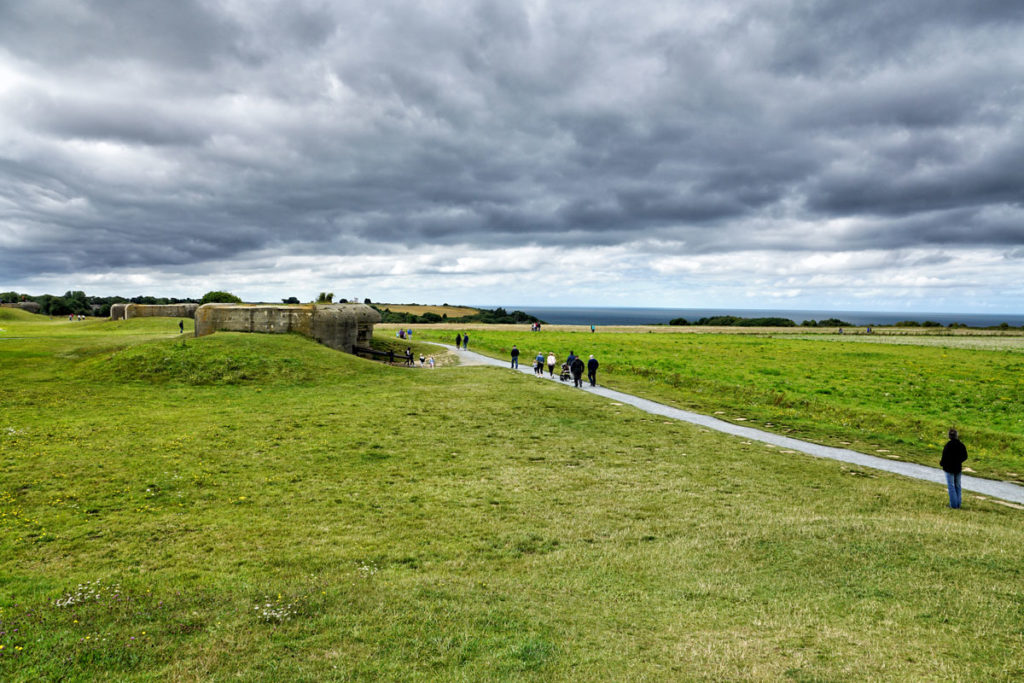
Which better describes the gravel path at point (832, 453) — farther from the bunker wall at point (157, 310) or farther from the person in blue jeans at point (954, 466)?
the bunker wall at point (157, 310)

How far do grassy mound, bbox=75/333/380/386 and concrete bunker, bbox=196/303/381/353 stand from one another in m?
3.62

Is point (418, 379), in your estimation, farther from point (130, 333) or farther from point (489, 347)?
point (130, 333)

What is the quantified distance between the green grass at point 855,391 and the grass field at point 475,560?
6756 millimetres

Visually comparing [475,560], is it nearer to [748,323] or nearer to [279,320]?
[279,320]

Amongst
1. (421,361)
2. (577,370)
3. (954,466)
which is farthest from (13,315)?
(954,466)

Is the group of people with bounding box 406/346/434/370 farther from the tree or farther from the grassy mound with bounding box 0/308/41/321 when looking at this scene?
the grassy mound with bounding box 0/308/41/321

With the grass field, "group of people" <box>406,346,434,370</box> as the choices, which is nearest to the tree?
"group of people" <box>406,346,434,370</box>

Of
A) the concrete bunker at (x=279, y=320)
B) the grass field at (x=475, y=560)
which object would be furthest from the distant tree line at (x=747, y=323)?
the grass field at (x=475, y=560)

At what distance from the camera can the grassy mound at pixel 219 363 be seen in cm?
2923

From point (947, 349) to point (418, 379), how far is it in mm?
66419

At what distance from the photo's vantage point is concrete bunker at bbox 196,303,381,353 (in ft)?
129

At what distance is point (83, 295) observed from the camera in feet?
386

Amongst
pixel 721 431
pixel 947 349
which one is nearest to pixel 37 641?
pixel 721 431

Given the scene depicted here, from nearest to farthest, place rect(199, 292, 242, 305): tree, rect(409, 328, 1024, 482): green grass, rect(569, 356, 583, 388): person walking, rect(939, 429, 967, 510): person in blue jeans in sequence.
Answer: rect(939, 429, 967, 510): person in blue jeans < rect(409, 328, 1024, 482): green grass < rect(569, 356, 583, 388): person walking < rect(199, 292, 242, 305): tree
